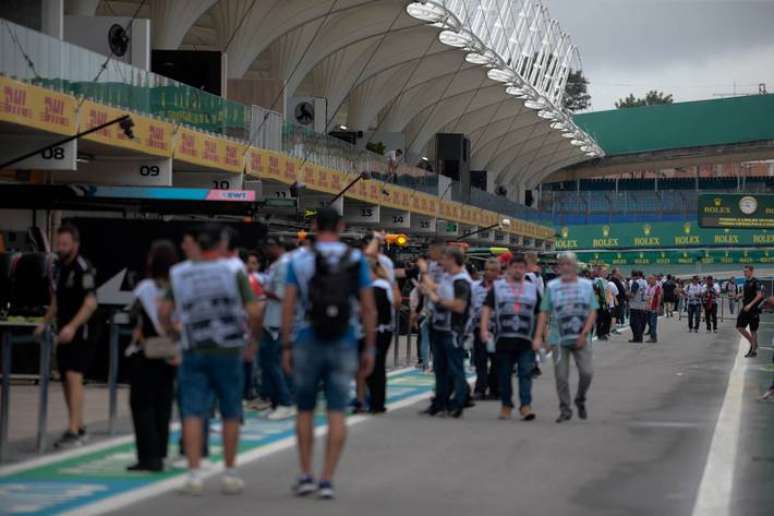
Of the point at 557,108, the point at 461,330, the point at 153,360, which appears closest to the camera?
the point at 153,360

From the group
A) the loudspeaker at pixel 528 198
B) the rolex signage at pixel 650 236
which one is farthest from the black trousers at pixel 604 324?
the loudspeaker at pixel 528 198

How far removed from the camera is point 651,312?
1554 inches

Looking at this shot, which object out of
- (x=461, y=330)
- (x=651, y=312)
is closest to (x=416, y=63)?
(x=651, y=312)

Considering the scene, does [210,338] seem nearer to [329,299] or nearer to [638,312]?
[329,299]

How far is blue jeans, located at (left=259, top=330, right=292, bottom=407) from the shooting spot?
15578 millimetres

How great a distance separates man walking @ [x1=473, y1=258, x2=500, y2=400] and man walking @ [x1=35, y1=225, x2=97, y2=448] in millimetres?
6381

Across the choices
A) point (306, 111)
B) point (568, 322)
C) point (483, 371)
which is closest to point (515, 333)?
point (568, 322)

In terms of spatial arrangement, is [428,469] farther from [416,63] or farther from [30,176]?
[416,63]

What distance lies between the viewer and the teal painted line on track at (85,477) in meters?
9.74

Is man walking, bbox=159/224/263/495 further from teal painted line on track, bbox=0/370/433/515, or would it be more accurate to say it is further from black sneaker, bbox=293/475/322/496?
teal painted line on track, bbox=0/370/433/515

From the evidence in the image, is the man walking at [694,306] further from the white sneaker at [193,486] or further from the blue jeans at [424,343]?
the white sneaker at [193,486]

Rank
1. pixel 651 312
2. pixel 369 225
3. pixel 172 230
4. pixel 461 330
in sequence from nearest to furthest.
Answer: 1. pixel 461 330
2. pixel 172 230
3. pixel 651 312
4. pixel 369 225

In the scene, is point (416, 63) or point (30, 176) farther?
point (416, 63)

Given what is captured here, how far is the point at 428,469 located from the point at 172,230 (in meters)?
7.36
